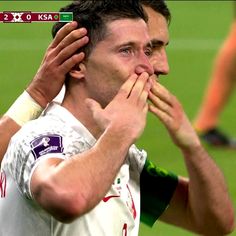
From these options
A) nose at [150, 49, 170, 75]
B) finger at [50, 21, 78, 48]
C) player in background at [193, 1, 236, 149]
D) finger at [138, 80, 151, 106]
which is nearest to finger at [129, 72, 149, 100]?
finger at [138, 80, 151, 106]

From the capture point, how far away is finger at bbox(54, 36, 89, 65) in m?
4.13

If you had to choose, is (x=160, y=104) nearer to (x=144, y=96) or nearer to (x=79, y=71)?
(x=144, y=96)

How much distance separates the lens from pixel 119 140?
3730mm

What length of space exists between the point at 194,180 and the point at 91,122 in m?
0.50

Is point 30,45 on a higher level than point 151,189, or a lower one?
lower

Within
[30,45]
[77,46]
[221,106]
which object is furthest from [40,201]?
[30,45]

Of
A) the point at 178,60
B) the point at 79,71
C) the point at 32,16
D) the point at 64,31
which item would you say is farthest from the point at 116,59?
the point at 178,60

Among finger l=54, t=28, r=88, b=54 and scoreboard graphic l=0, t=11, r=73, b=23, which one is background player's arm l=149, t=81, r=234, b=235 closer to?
finger l=54, t=28, r=88, b=54

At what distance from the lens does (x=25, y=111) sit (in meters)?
4.61

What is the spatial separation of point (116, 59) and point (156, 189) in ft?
2.47

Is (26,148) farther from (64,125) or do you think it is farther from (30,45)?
(30,45)

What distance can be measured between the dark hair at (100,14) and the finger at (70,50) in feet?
0.08

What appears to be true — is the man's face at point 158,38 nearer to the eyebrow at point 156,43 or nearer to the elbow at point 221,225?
the eyebrow at point 156,43

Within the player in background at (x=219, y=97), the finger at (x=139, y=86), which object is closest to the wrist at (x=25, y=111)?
the finger at (x=139, y=86)
